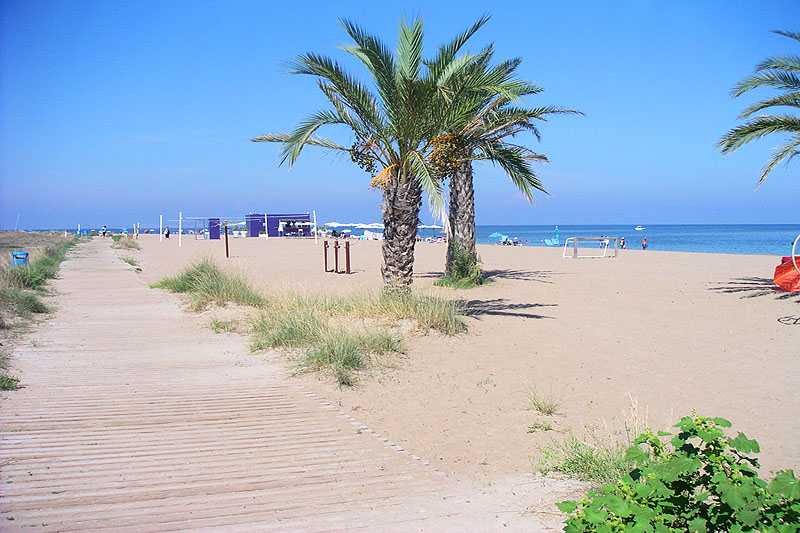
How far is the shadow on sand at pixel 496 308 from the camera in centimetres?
1243

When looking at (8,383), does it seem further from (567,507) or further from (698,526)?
(698,526)

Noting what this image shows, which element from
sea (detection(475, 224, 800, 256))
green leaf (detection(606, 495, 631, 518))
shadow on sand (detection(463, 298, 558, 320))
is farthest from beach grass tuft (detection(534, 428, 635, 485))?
sea (detection(475, 224, 800, 256))

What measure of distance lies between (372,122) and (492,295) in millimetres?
6092

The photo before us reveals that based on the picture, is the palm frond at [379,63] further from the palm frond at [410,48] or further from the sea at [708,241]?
the sea at [708,241]

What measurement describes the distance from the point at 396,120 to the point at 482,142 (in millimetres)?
3639

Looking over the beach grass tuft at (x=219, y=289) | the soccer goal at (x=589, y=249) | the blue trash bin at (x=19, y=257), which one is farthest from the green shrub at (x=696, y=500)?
the soccer goal at (x=589, y=249)

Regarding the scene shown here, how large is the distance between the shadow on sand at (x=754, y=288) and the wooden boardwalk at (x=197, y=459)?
467 inches

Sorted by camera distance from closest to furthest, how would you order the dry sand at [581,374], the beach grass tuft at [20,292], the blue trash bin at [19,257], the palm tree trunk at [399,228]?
the dry sand at [581,374]
the beach grass tuft at [20,292]
the palm tree trunk at [399,228]
the blue trash bin at [19,257]

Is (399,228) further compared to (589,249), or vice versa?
(589,249)

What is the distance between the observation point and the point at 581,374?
8.17 m

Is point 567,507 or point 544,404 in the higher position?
point 567,507

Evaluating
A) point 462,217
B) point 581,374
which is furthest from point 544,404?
point 462,217

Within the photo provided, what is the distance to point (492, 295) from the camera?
1580 centimetres

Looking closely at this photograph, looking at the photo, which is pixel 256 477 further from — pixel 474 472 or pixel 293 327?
pixel 293 327
